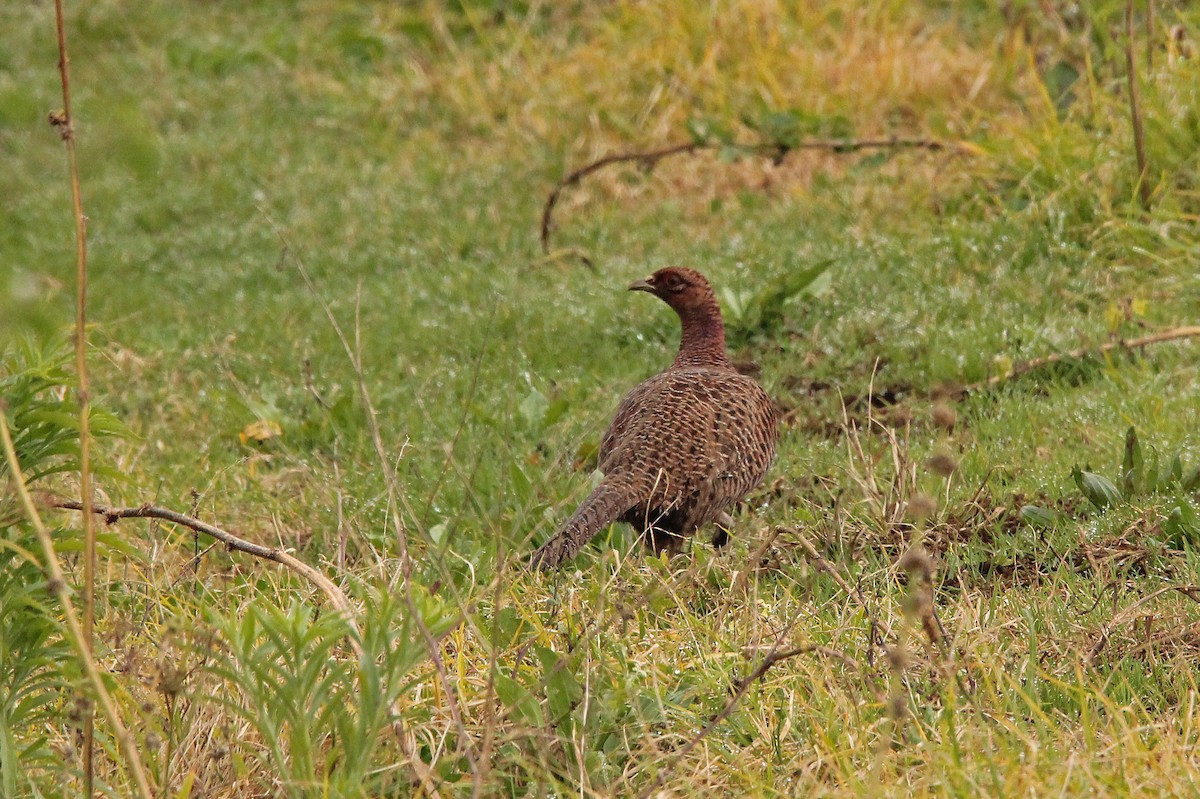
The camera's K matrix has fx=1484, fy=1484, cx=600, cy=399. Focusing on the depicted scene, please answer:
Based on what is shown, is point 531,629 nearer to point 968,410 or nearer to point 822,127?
point 968,410

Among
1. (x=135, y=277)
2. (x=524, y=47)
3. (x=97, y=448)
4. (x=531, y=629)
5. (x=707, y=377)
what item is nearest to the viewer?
(x=531, y=629)

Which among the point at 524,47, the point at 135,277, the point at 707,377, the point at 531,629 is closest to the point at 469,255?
the point at 135,277

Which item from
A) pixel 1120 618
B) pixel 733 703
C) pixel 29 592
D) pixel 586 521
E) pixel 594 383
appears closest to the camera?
pixel 733 703

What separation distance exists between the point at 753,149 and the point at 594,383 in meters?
2.88

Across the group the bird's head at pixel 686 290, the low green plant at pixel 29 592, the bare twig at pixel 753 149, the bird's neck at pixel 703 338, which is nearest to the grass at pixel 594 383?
the low green plant at pixel 29 592

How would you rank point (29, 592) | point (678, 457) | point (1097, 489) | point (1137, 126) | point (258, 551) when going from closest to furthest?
point (29, 592)
point (258, 551)
point (1097, 489)
point (678, 457)
point (1137, 126)

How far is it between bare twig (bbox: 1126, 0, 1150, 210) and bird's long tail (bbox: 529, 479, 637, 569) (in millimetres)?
3745

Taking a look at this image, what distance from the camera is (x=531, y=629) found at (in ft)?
13.4

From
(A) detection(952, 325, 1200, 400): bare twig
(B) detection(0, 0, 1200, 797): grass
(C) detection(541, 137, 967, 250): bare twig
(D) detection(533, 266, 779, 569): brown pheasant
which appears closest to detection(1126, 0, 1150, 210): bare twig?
(B) detection(0, 0, 1200, 797): grass

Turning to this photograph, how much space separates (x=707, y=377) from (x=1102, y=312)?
95.8 inches

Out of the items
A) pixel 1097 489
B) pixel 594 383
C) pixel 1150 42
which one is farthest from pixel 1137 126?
pixel 1097 489

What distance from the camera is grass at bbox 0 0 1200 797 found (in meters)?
3.28

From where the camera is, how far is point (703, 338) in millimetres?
5773

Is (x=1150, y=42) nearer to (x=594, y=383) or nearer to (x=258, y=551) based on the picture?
(x=594, y=383)
